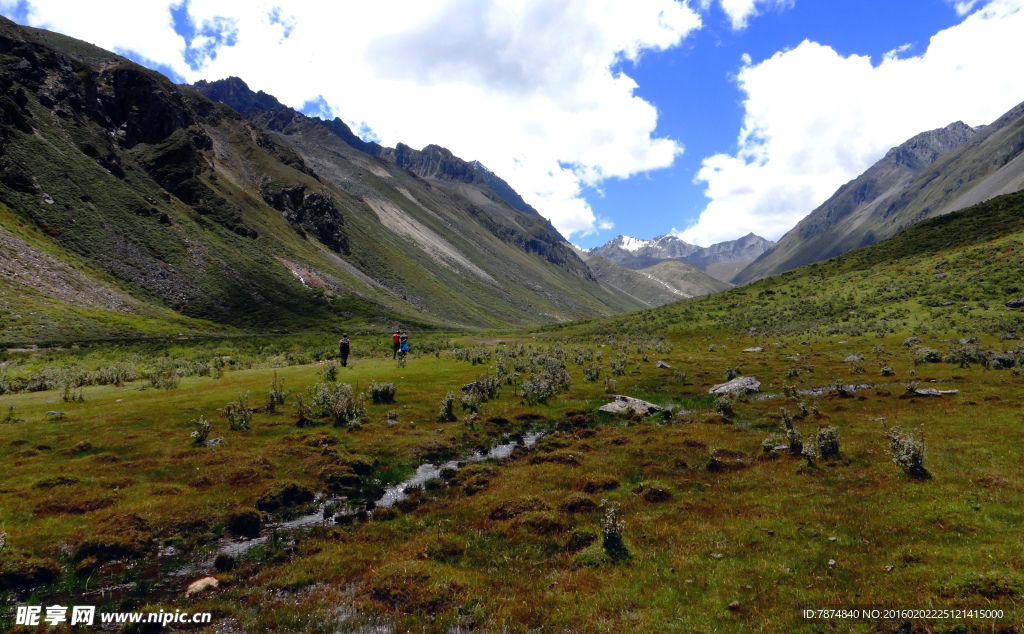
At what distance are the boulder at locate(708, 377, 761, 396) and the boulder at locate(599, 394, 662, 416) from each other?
7202 millimetres

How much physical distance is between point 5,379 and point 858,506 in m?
53.6

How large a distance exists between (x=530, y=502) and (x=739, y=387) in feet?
82.3

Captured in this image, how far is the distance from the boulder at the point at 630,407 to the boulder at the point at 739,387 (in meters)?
7.20

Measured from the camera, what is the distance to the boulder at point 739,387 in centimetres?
3466

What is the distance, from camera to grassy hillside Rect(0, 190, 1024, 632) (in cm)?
1109

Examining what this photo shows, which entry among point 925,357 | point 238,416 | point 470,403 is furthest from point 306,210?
point 925,357

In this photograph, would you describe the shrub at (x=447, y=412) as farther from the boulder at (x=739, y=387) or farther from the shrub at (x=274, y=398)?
the boulder at (x=739, y=387)

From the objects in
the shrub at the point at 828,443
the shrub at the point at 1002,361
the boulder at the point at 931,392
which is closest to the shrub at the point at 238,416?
the shrub at the point at 828,443

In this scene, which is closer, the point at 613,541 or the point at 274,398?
the point at 613,541

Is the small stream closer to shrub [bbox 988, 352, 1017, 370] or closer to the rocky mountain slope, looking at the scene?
shrub [bbox 988, 352, 1017, 370]

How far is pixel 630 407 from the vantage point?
31.4m

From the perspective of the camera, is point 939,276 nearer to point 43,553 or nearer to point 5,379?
point 43,553

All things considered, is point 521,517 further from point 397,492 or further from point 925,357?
point 925,357

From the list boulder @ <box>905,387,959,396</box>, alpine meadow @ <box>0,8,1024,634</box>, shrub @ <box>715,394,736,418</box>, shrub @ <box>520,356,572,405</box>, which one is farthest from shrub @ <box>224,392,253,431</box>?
boulder @ <box>905,387,959,396</box>
